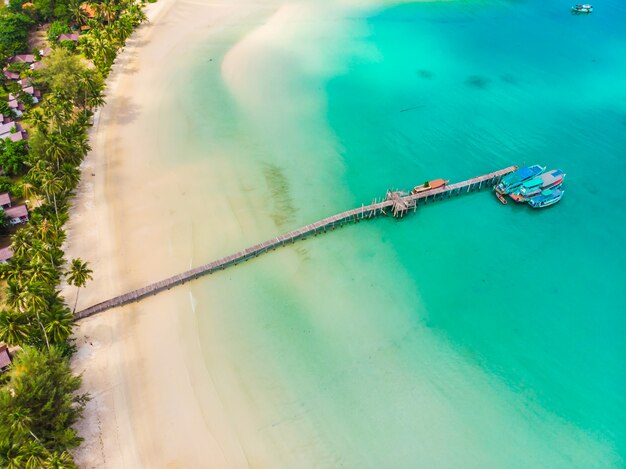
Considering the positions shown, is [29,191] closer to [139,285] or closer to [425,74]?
[139,285]

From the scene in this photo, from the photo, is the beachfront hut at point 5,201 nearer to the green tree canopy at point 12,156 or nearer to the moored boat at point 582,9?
the green tree canopy at point 12,156

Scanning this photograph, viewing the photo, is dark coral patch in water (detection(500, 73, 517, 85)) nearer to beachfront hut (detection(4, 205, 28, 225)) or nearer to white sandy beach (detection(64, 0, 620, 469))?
white sandy beach (detection(64, 0, 620, 469))

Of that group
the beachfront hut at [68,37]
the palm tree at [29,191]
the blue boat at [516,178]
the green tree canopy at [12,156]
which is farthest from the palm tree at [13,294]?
the beachfront hut at [68,37]

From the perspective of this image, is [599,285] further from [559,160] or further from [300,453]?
[300,453]

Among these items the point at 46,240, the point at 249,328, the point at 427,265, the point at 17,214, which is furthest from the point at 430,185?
the point at 17,214

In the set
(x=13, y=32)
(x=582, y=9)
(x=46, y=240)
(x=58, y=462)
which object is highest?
(x=13, y=32)
